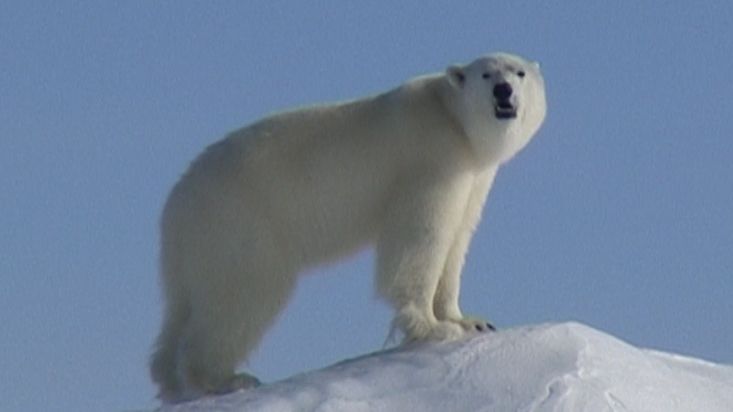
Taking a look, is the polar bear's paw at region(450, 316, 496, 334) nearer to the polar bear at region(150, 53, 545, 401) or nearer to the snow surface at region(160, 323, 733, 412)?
the polar bear at region(150, 53, 545, 401)

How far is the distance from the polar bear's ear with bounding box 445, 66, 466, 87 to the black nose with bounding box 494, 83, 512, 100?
0.26 meters

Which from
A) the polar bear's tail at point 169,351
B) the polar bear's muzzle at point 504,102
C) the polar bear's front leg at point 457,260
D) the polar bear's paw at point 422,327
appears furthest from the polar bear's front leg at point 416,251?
the polar bear's tail at point 169,351

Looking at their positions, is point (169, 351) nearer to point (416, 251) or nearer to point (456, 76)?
point (416, 251)

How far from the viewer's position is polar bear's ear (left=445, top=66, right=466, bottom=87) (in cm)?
1160

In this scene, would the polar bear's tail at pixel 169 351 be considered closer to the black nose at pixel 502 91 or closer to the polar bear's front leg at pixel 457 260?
the polar bear's front leg at pixel 457 260

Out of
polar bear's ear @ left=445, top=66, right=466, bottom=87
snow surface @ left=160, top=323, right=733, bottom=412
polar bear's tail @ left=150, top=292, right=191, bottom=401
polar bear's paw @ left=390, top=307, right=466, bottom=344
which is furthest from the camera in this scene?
polar bear's tail @ left=150, top=292, right=191, bottom=401

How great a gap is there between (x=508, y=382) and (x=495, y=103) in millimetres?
3098

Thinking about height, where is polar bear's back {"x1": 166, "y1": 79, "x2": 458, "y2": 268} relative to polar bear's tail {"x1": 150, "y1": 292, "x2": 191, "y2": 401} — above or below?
above

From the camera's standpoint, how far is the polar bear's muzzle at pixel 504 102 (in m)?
11.4

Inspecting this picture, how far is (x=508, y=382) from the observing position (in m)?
8.84

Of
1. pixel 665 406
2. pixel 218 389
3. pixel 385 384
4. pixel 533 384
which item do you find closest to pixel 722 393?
pixel 665 406

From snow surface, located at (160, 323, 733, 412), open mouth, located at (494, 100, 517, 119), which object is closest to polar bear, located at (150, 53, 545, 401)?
open mouth, located at (494, 100, 517, 119)

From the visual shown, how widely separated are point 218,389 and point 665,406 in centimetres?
351

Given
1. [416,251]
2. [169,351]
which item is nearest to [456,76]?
[416,251]
